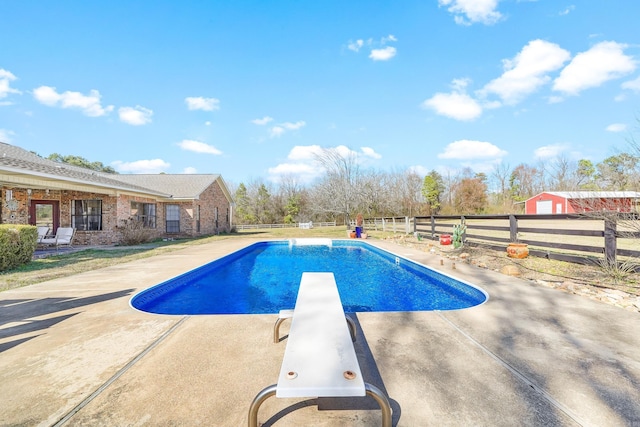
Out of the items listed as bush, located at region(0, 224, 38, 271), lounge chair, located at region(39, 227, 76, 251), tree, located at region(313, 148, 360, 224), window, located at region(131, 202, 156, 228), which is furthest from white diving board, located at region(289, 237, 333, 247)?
tree, located at region(313, 148, 360, 224)

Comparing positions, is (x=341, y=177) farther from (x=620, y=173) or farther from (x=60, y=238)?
(x=620, y=173)

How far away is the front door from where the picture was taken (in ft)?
40.3

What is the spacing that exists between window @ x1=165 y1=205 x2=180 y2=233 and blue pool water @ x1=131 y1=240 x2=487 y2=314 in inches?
349

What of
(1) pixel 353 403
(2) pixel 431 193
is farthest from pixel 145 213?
(2) pixel 431 193

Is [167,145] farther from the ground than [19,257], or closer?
farther from the ground

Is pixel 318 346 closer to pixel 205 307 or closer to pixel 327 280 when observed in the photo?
pixel 327 280

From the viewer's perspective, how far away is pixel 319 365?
1.60m

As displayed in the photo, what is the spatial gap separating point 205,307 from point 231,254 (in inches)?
193

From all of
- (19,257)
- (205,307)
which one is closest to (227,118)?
(19,257)

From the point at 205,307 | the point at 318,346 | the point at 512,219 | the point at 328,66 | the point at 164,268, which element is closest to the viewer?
the point at 318,346

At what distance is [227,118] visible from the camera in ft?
65.8

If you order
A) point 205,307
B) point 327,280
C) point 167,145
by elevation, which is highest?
point 167,145

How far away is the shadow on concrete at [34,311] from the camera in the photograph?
3131 millimetres

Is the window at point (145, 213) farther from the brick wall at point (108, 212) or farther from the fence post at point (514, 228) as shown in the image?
the fence post at point (514, 228)
